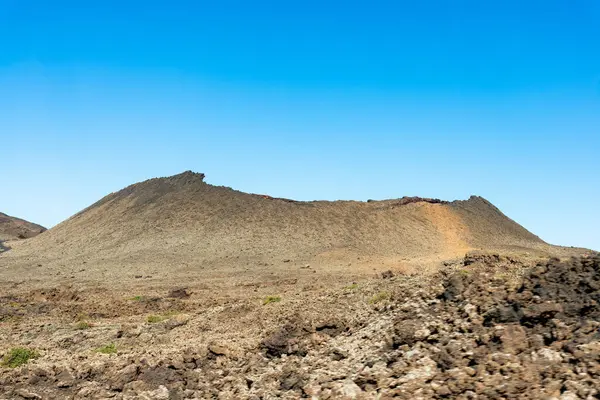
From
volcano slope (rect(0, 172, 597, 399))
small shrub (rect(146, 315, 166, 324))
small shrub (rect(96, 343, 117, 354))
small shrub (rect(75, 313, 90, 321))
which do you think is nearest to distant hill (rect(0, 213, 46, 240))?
volcano slope (rect(0, 172, 597, 399))

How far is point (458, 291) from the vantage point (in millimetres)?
11625

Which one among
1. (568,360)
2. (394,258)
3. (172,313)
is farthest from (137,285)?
(568,360)

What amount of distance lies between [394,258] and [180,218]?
81.5 feet

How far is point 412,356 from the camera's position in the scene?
31.8 feet

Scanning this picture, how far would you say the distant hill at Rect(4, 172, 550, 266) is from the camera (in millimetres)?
52656

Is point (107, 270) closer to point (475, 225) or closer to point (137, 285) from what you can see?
point (137, 285)

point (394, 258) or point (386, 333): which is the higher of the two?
point (394, 258)

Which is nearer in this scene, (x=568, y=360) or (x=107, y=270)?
(x=568, y=360)

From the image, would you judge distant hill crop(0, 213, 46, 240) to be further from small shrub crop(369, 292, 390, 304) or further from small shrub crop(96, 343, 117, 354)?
small shrub crop(369, 292, 390, 304)

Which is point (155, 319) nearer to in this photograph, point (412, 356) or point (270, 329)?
point (270, 329)

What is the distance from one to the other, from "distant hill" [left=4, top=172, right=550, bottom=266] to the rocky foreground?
35.4 metres

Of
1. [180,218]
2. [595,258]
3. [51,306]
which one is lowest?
[51,306]

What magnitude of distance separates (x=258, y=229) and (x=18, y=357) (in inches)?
1761

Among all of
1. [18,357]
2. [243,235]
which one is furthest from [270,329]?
[243,235]
